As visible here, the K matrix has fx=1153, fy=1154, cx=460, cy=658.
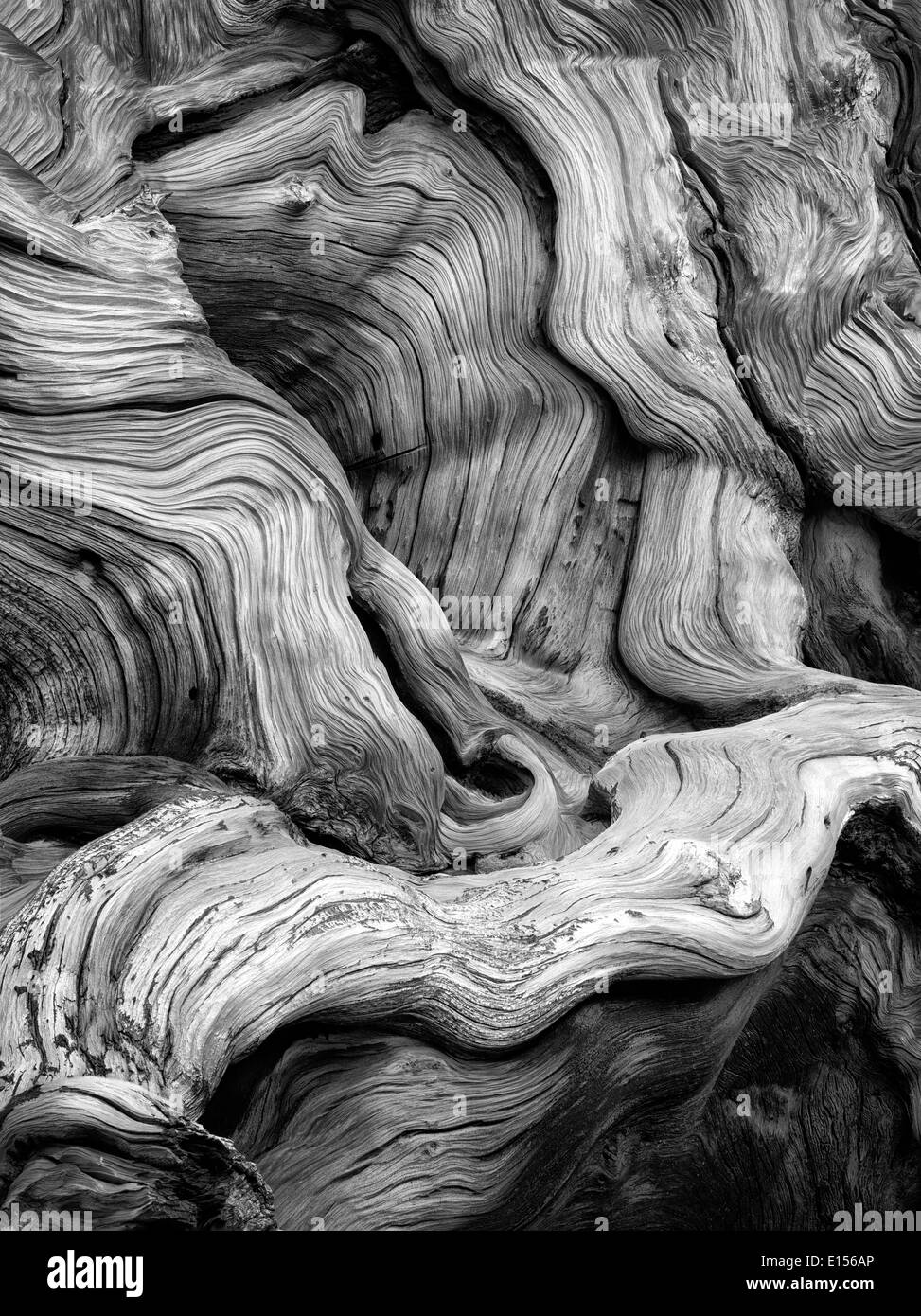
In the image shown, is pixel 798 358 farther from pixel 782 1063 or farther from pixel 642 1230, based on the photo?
pixel 642 1230

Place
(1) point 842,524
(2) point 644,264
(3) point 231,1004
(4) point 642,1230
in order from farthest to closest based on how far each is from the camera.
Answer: (1) point 842,524 < (2) point 644,264 < (4) point 642,1230 < (3) point 231,1004

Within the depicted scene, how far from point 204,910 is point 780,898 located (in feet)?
5.81

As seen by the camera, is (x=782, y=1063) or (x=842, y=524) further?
(x=842, y=524)

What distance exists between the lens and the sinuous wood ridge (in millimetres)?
3211

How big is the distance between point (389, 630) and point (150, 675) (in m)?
0.93

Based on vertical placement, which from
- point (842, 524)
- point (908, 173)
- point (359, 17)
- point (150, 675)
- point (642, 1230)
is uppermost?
point (359, 17)

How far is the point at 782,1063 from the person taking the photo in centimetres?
443

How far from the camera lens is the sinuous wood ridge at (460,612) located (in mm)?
3211

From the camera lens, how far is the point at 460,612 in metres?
5.35

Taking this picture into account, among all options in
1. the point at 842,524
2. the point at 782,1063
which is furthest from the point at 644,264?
the point at 782,1063

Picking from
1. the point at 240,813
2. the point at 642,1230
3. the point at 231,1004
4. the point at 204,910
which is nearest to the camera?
the point at 231,1004

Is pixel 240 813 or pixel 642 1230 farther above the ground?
pixel 240 813

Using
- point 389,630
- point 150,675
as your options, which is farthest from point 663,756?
point 150,675

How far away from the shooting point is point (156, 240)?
14.1ft
